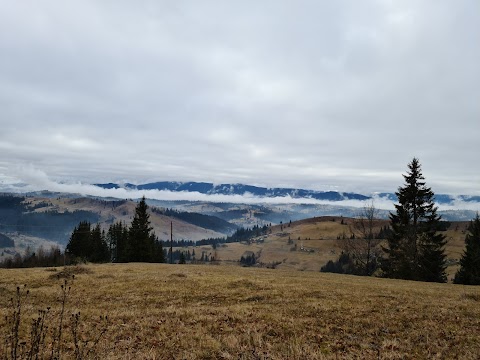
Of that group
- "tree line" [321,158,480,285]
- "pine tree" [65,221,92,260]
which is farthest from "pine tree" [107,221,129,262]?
"tree line" [321,158,480,285]

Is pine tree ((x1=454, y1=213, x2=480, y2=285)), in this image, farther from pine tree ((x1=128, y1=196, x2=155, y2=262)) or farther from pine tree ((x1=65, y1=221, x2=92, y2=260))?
pine tree ((x1=65, y1=221, x2=92, y2=260))

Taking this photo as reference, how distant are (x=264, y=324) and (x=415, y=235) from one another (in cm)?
4319

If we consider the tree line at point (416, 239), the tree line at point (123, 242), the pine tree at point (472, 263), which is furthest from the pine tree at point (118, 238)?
the pine tree at point (472, 263)

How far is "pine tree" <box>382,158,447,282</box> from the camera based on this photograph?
163 ft

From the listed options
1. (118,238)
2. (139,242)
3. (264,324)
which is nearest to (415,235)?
(264,324)

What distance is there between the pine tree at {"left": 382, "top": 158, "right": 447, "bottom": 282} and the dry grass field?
93.0 ft

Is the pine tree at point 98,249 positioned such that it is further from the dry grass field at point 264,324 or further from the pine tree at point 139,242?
the dry grass field at point 264,324

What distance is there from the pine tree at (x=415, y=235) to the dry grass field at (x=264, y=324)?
93.0 ft

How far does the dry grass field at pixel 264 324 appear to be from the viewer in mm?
10547

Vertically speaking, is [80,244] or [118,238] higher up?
[118,238]

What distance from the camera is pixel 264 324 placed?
45.8ft

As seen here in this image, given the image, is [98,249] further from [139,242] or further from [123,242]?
[139,242]

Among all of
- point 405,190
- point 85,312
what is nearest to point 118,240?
point 405,190

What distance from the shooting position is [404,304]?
1855cm
